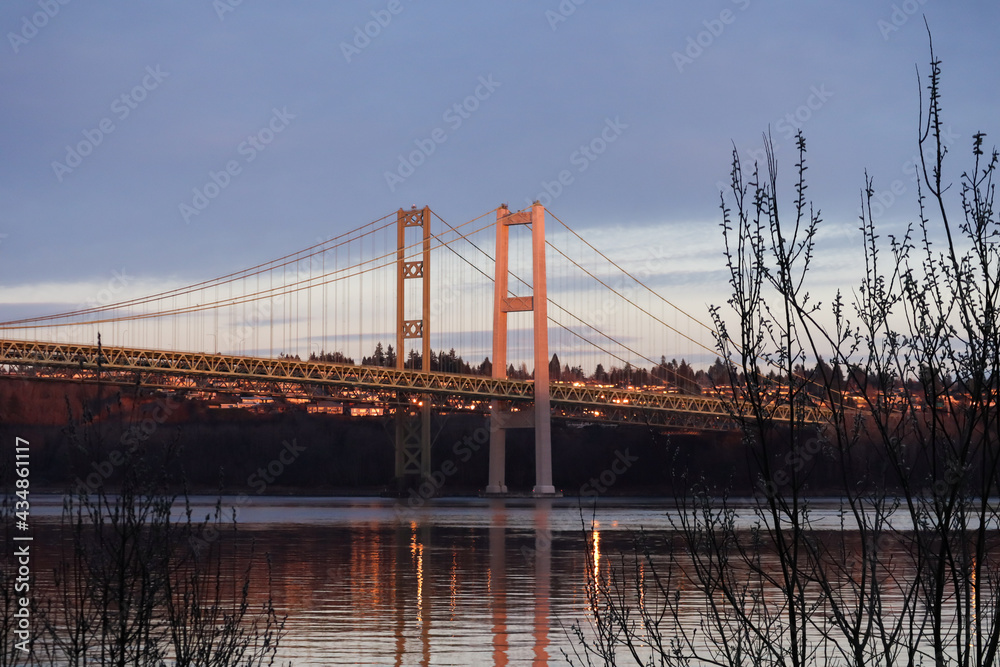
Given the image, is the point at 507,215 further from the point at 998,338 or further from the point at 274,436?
the point at 998,338

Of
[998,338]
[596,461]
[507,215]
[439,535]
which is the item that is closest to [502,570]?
[439,535]

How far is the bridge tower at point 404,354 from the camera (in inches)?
2037

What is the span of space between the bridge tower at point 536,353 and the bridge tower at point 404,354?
3.14 meters

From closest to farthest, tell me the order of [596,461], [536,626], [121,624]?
1. [121,624]
2. [536,626]
3. [596,461]

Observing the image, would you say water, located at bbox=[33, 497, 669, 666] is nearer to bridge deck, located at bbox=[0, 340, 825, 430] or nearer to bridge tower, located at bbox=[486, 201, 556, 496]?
bridge deck, located at bbox=[0, 340, 825, 430]

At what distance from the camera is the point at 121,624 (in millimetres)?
4465

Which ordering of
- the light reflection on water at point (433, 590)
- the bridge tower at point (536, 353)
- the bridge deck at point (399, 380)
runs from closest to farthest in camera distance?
the light reflection on water at point (433, 590) → the bridge deck at point (399, 380) → the bridge tower at point (536, 353)

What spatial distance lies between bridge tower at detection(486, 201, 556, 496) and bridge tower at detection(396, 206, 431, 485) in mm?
3139

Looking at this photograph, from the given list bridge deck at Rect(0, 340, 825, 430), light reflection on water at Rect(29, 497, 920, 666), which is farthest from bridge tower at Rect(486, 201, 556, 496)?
light reflection on water at Rect(29, 497, 920, 666)

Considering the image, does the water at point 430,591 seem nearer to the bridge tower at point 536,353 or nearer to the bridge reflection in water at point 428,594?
the bridge reflection in water at point 428,594

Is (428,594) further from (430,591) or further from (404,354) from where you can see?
(404,354)

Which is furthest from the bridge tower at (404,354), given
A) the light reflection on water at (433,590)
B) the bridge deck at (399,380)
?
the light reflection on water at (433,590)

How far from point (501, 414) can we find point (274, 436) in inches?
1159

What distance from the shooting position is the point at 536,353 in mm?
49094
